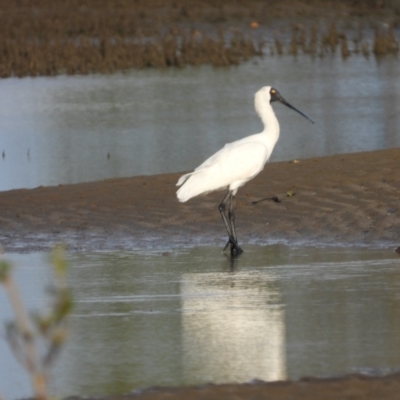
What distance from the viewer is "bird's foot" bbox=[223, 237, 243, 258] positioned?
8.22 metres

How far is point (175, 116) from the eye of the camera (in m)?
19.8

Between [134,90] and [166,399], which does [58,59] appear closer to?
[134,90]

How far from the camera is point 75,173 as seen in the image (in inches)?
575

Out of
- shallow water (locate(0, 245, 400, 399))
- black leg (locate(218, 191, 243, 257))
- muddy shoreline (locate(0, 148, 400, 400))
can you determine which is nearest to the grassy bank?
muddy shoreline (locate(0, 148, 400, 400))

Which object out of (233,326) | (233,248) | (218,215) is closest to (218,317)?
(233,326)

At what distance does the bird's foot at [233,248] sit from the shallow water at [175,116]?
5681 millimetres

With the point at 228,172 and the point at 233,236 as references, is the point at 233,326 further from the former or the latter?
the point at 228,172

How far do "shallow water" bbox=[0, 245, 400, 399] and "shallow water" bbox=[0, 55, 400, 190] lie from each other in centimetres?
632

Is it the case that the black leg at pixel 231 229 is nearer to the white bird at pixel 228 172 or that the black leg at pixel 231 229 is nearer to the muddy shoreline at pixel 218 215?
the white bird at pixel 228 172

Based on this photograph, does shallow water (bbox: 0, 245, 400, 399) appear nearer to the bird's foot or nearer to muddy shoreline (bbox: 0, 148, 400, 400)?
the bird's foot

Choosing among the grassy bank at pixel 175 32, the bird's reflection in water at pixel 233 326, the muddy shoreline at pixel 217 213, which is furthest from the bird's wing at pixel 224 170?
the grassy bank at pixel 175 32

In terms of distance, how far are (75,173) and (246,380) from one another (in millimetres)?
10112

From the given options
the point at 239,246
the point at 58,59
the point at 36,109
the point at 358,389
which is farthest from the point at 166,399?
the point at 58,59

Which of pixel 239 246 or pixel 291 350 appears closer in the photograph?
pixel 291 350
